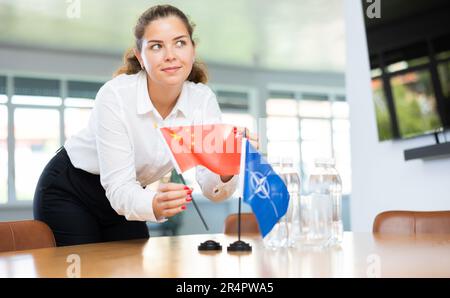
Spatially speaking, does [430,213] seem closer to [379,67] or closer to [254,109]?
[379,67]

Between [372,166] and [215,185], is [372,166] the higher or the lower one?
the higher one

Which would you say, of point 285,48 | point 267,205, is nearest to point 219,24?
point 285,48

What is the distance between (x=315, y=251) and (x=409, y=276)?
0.38 metres

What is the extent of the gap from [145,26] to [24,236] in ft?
2.19

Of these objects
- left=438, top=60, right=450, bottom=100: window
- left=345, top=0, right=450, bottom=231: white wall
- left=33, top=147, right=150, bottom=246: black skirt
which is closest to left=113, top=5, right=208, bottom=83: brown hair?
left=33, top=147, right=150, bottom=246: black skirt

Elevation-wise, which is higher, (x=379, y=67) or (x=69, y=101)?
(x=69, y=101)

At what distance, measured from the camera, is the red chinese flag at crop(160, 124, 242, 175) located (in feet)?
4.21

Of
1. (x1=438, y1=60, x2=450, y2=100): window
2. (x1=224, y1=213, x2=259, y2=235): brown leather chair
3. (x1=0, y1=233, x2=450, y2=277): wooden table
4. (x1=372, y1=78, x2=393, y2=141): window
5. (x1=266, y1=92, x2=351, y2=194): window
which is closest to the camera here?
(x1=0, y1=233, x2=450, y2=277): wooden table

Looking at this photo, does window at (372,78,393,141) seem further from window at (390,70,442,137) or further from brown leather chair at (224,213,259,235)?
brown leather chair at (224,213,259,235)

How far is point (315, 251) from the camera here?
1.22 metres

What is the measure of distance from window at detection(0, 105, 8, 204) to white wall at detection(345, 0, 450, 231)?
6.87 metres

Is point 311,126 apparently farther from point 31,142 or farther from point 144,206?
point 144,206

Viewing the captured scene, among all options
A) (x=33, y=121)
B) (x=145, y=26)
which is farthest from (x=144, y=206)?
(x=33, y=121)

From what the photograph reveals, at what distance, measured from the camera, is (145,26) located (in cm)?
168
